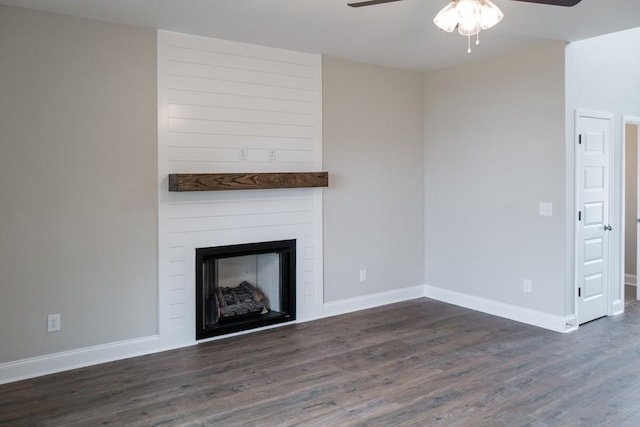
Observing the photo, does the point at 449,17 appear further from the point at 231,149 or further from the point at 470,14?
the point at 231,149

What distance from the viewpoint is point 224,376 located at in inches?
136

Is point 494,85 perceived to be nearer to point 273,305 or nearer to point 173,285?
point 273,305

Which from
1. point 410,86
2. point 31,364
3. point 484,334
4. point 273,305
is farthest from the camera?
point 410,86

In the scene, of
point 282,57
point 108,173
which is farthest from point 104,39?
point 282,57

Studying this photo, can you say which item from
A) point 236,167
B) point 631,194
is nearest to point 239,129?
point 236,167

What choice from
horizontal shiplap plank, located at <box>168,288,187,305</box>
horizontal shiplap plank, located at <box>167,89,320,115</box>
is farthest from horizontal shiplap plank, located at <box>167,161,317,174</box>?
horizontal shiplap plank, located at <box>168,288,187,305</box>

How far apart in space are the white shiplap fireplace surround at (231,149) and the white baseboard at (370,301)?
0.18 m

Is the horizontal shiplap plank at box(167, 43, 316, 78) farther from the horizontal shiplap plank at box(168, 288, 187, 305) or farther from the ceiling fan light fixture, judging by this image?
the ceiling fan light fixture

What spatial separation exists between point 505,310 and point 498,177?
4.40ft

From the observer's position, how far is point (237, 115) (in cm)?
428

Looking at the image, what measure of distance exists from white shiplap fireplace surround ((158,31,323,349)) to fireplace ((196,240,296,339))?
0.08 metres

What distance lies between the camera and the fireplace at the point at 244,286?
420 cm

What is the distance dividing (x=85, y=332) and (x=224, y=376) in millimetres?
1150

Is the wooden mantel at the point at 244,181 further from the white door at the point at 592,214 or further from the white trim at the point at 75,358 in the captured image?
the white door at the point at 592,214
